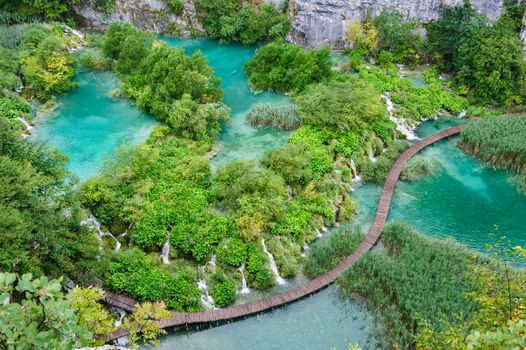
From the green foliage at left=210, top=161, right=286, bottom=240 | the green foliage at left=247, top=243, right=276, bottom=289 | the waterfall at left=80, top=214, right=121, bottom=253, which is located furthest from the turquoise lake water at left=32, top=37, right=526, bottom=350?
the waterfall at left=80, top=214, right=121, bottom=253

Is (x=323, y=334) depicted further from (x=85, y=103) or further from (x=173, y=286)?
(x=85, y=103)

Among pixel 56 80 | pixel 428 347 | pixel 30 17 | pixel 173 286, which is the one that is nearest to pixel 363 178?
pixel 173 286

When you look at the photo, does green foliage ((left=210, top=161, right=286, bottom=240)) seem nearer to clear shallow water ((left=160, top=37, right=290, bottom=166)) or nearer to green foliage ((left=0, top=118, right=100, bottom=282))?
clear shallow water ((left=160, top=37, right=290, bottom=166))

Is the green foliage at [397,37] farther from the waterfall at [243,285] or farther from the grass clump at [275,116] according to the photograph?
the waterfall at [243,285]

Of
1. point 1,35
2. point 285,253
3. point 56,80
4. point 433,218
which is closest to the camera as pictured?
point 285,253

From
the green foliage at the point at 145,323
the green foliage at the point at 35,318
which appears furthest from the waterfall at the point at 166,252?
the green foliage at the point at 35,318

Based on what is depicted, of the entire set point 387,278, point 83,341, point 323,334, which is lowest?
point 323,334
